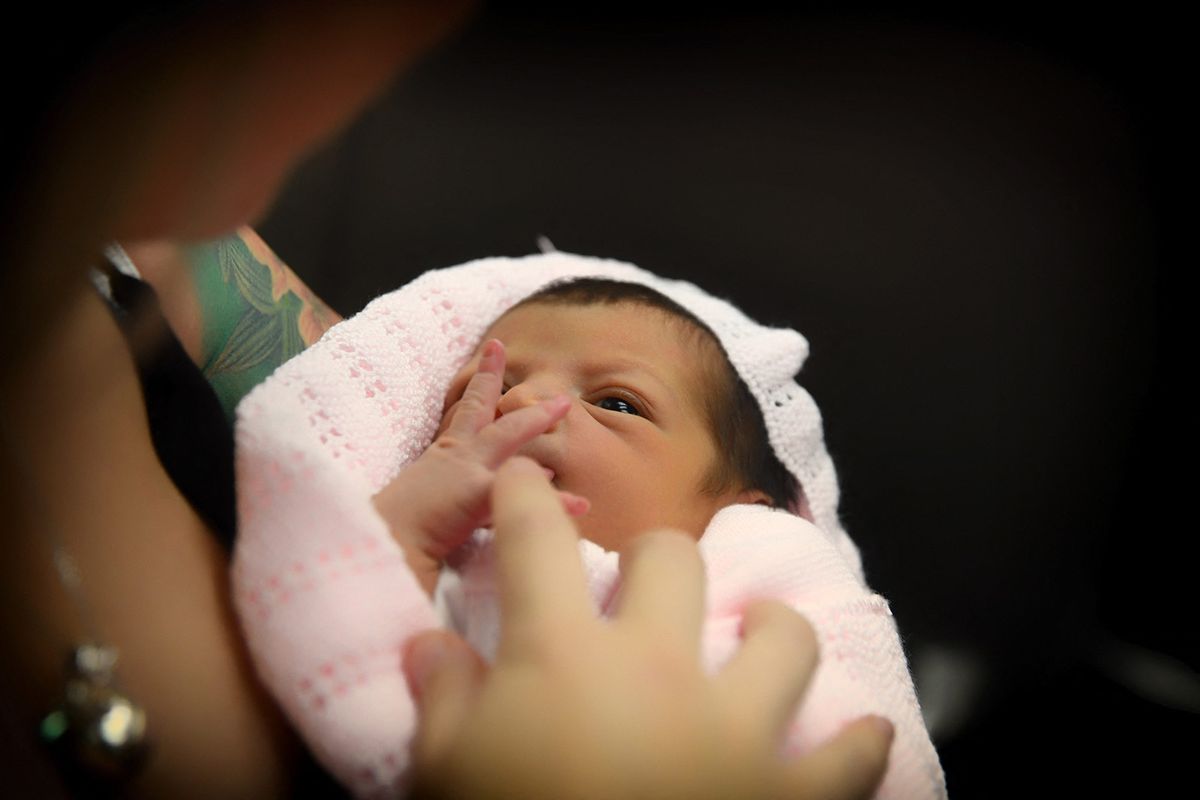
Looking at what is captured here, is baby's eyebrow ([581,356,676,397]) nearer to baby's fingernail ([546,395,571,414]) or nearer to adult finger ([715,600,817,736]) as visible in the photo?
baby's fingernail ([546,395,571,414])

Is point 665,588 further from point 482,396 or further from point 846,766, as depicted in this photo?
point 482,396

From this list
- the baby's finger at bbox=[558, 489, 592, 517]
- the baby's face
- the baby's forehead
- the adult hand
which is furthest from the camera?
the baby's forehead

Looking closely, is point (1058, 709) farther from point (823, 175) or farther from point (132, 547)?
point (132, 547)

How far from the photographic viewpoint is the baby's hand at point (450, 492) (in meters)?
0.43

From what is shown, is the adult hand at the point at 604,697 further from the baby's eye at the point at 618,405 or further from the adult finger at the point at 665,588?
the baby's eye at the point at 618,405

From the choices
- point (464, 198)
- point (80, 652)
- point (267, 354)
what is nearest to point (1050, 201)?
point (464, 198)

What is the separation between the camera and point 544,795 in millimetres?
286

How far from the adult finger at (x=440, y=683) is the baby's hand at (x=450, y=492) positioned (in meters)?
0.06

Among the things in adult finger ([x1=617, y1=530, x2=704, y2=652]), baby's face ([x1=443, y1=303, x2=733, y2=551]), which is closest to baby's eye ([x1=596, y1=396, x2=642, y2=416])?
baby's face ([x1=443, y1=303, x2=733, y2=551])

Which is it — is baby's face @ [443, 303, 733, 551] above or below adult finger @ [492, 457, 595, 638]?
below

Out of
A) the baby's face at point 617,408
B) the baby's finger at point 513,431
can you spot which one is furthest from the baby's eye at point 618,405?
the baby's finger at point 513,431

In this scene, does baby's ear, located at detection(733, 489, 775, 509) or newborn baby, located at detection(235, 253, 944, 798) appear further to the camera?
baby's ear, located at detection(733, 489, 775, 509)

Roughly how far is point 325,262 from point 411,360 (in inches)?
10.6

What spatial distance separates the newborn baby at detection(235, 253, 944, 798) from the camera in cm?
37
